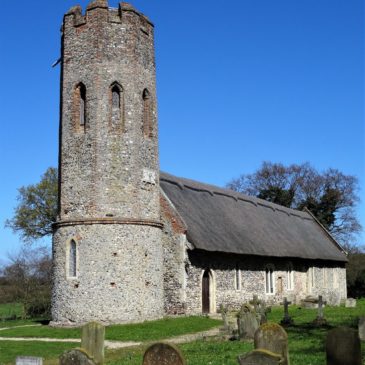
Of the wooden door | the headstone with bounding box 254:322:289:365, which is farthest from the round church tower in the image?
the headstone with bounding box 254:322:289:365

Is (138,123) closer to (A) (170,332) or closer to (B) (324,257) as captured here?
(A) (170,332)

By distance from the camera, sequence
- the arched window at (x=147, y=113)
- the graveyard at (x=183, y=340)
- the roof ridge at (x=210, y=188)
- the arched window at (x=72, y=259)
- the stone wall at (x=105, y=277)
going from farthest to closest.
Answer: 1. the roof ridge at (x=210, y=188)
2. the arched window at (x=147, y=113)
3. the arched window at (x=72, y=259)
4. the stone wall at (x=105, y=277)
5. the graveyard at (x=183, y=340)

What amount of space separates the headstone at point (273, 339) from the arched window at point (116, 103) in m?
14.8

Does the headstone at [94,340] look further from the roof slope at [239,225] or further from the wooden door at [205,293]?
the wooden door at [205,293]

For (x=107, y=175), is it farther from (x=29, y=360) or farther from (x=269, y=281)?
(x=29, y=360)

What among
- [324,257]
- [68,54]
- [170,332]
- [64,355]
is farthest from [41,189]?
[64,355]

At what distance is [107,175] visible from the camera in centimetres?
2248

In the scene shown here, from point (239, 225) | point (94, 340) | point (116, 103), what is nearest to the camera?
point (94, 340)

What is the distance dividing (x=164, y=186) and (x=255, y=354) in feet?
62.2

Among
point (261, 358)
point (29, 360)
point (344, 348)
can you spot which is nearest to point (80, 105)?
point (29, 360)

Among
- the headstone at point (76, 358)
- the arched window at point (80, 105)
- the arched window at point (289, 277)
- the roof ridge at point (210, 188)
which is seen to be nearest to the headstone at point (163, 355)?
the headstone at point (76, 358)

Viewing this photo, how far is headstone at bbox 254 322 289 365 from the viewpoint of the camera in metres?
9.17

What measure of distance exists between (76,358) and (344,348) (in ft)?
13.7

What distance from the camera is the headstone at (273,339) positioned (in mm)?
9172
